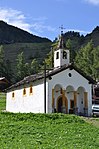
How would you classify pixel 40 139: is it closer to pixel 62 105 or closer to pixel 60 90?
pixel 62 105

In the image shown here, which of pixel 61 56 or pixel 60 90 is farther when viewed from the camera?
pixel 61 56

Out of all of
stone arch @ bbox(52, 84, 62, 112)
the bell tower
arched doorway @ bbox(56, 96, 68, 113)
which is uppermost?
the bell tower

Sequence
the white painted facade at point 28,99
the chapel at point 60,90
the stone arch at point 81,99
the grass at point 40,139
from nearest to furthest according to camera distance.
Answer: the grass at point 40,139
the chapel at point 60,90
the white painted facade at point 28,99
the stone arch at point 81,99

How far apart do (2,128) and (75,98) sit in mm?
22872

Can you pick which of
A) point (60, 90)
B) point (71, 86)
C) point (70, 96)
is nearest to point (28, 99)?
point (60, 90)

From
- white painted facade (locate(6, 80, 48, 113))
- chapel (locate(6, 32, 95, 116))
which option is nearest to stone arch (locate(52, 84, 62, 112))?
chapel (locate(6, 32, 95, 116))

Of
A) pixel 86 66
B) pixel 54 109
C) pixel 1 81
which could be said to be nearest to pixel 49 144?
pixel 54 109

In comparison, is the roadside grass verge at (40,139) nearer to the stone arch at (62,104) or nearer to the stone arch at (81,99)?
the stone arch at (62,104)

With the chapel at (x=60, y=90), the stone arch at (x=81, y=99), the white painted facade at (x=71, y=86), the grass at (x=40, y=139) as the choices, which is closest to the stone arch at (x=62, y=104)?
the chapel at (x=60, y=90)

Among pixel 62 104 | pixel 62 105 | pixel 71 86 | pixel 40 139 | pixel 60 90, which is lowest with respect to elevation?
pixel 40 139

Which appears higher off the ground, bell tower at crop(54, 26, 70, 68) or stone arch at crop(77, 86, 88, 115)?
bell tower at crop(54, 26, 70, 68)

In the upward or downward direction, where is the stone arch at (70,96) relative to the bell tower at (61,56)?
downward

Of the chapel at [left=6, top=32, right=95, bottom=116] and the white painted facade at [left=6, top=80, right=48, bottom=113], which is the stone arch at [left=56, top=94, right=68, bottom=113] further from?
the white painted facade at [left=6, top=80, right=48, bottom=113]

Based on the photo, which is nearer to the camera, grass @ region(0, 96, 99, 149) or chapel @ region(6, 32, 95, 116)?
grass @ region(0, 96, 99, 149)
